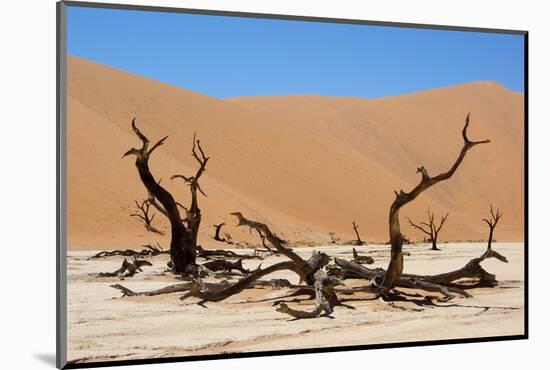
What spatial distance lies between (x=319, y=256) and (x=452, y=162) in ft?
5.35

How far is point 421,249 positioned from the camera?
30.4ft

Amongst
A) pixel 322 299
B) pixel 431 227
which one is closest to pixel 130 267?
pixel 322 299

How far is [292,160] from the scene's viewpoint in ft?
34.3

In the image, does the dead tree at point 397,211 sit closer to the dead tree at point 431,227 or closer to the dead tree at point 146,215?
the dead tree at point 431,227

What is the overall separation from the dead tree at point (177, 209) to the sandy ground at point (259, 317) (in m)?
0.17

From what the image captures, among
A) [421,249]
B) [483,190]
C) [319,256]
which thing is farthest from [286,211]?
[483,190]

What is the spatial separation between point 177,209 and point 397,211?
2.00 m

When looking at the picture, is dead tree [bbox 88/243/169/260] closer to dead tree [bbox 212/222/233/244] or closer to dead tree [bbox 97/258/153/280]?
dead tree [bbox 97/258/153/280]

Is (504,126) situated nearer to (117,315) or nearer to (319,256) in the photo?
(319,256)

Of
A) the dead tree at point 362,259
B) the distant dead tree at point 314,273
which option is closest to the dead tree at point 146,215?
the distant dead tree at point 314,273

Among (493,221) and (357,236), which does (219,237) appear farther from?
(493,221)

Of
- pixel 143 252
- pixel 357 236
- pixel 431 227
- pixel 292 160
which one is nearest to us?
pixel 143 252

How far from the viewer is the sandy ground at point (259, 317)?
7.87 metres

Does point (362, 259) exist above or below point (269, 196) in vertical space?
below
